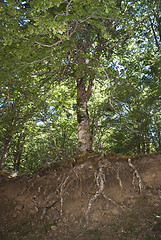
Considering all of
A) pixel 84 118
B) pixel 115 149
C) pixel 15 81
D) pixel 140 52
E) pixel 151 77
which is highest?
pixel 140 52

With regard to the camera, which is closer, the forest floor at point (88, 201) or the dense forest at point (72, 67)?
the forest floor at point (88, 201)

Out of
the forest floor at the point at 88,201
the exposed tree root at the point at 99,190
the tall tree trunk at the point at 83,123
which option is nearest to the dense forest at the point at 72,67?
the tall tree trunk at the point at 83,123

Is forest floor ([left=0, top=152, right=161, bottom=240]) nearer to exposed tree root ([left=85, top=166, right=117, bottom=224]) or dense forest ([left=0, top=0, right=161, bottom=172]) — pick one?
exposed tree root ([left=85, top=166, right=117, bottom=224])

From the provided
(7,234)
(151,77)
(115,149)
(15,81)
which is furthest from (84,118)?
(115,149)

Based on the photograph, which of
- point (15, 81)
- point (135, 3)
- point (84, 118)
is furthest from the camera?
point (135, 3)

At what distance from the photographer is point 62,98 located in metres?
9.14

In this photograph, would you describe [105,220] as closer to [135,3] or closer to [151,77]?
[151,77]

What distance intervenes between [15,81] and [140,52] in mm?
7760

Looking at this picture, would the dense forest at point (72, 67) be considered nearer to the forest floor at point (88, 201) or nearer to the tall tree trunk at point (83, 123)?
the tall tree trunk at point (83, 123)

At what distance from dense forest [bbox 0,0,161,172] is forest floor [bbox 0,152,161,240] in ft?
2.90

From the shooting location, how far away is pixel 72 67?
684 centimetres

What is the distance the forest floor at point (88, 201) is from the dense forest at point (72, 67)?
2.90ft

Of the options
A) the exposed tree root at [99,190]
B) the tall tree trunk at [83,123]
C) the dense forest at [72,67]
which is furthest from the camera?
the tall tree trunk at [83,123]

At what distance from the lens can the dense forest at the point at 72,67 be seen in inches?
144
